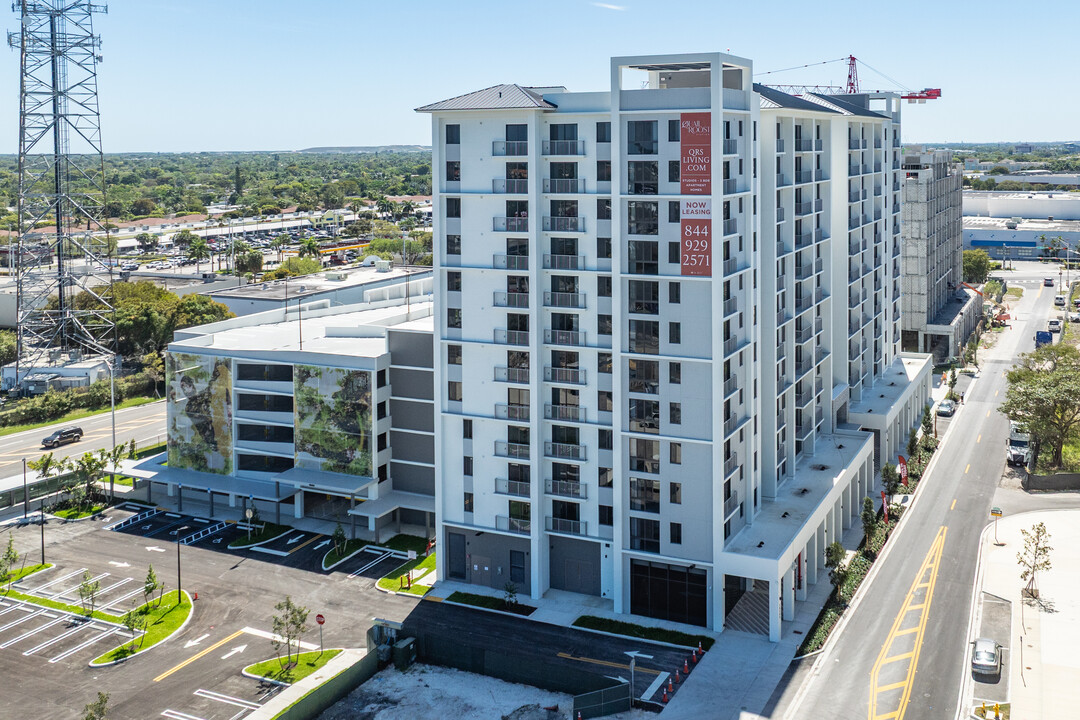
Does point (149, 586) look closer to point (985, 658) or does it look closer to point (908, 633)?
point (908, 633)

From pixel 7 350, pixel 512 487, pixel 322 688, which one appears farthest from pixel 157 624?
pixel 7 350

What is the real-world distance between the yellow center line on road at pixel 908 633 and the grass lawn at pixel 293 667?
29.1 meters

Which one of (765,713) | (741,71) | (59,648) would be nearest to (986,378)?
(741,71)

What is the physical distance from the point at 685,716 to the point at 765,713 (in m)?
4.05

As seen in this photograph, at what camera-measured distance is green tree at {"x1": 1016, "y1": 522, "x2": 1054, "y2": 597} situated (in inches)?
2635

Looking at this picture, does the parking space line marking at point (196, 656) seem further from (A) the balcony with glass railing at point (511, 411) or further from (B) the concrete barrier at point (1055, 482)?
(B) the concrete barrier at point (1055, 482)

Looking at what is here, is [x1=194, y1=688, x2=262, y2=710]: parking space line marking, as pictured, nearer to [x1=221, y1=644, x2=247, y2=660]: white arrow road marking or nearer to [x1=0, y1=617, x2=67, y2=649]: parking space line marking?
[x1=221, y1=644, x2=247, y2=660]: white arrow road marking

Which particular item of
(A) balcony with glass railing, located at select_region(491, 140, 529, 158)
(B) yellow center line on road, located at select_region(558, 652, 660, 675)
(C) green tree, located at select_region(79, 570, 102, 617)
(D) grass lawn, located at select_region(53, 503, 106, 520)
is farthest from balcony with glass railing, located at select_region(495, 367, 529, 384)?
(D) grass lawn, located at select_region(53, 503, 106, 520)

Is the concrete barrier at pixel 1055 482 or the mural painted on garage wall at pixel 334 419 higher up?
the mural painted on garage wall at pixel 334 419

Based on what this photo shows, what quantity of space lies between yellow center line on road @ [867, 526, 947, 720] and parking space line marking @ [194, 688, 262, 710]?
31035 millimetres

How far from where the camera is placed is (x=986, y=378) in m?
126

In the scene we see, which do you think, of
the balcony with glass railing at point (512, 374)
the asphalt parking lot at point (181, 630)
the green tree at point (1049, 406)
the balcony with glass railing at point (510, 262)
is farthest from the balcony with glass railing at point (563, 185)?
the green tree at point (1049, 406)

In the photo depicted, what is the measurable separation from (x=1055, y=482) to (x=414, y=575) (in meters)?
53.4

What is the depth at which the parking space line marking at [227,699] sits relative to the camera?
53875 mm
